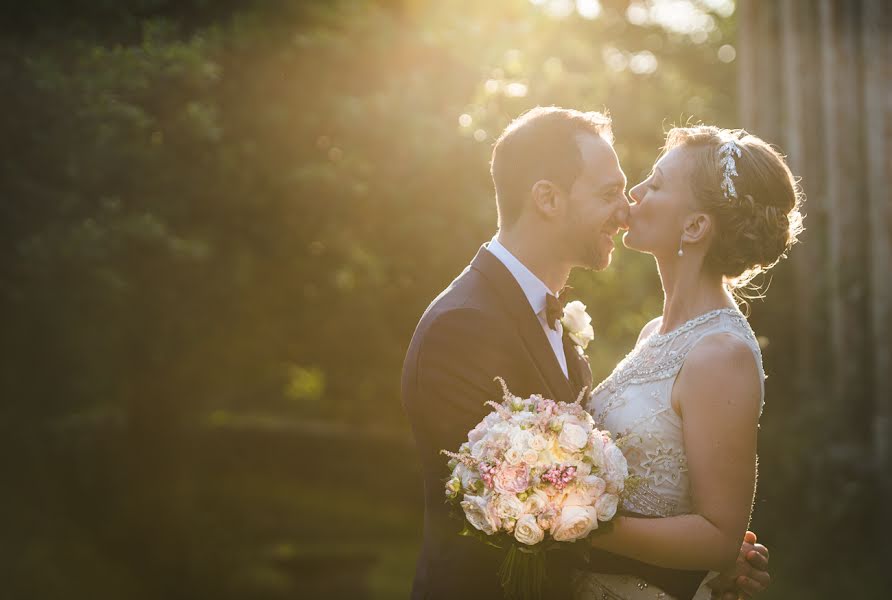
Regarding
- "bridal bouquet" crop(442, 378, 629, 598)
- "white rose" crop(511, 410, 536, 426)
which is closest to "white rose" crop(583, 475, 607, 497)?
"bridal bouquet" crop(442, 378, 629, 598)

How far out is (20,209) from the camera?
674 cm

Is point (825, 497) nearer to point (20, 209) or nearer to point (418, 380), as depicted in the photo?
point (418, 380)

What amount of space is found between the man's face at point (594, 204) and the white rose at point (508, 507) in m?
1.45

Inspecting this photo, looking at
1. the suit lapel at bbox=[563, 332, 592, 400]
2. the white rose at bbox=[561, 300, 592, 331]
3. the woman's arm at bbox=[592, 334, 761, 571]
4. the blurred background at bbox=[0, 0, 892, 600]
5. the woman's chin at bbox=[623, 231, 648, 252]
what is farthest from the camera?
the blurred background at bbox=[0, 0, 892, 600]

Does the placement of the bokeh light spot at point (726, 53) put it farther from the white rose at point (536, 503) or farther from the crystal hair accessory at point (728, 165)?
the white rose at point (536, 503)

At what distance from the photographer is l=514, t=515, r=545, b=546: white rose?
9.98 ft

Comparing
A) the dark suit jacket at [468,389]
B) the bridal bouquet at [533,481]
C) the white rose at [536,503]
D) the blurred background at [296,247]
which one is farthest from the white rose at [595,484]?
the blurred background at [296,247]

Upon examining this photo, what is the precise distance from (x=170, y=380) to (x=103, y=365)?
0.87m

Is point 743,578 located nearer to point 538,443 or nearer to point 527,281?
point 538,443

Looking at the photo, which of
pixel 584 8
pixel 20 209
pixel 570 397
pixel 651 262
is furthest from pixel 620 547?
pixel 584 8

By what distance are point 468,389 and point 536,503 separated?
Result: 0.64m

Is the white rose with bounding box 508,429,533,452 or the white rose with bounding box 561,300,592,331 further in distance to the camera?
the white rose with bounding box 561,300,592,331

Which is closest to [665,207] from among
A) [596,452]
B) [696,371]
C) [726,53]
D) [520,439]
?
[696,371]

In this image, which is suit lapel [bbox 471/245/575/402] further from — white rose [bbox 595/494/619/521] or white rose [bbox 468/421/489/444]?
white rose [bbox 595/494/619/521]
